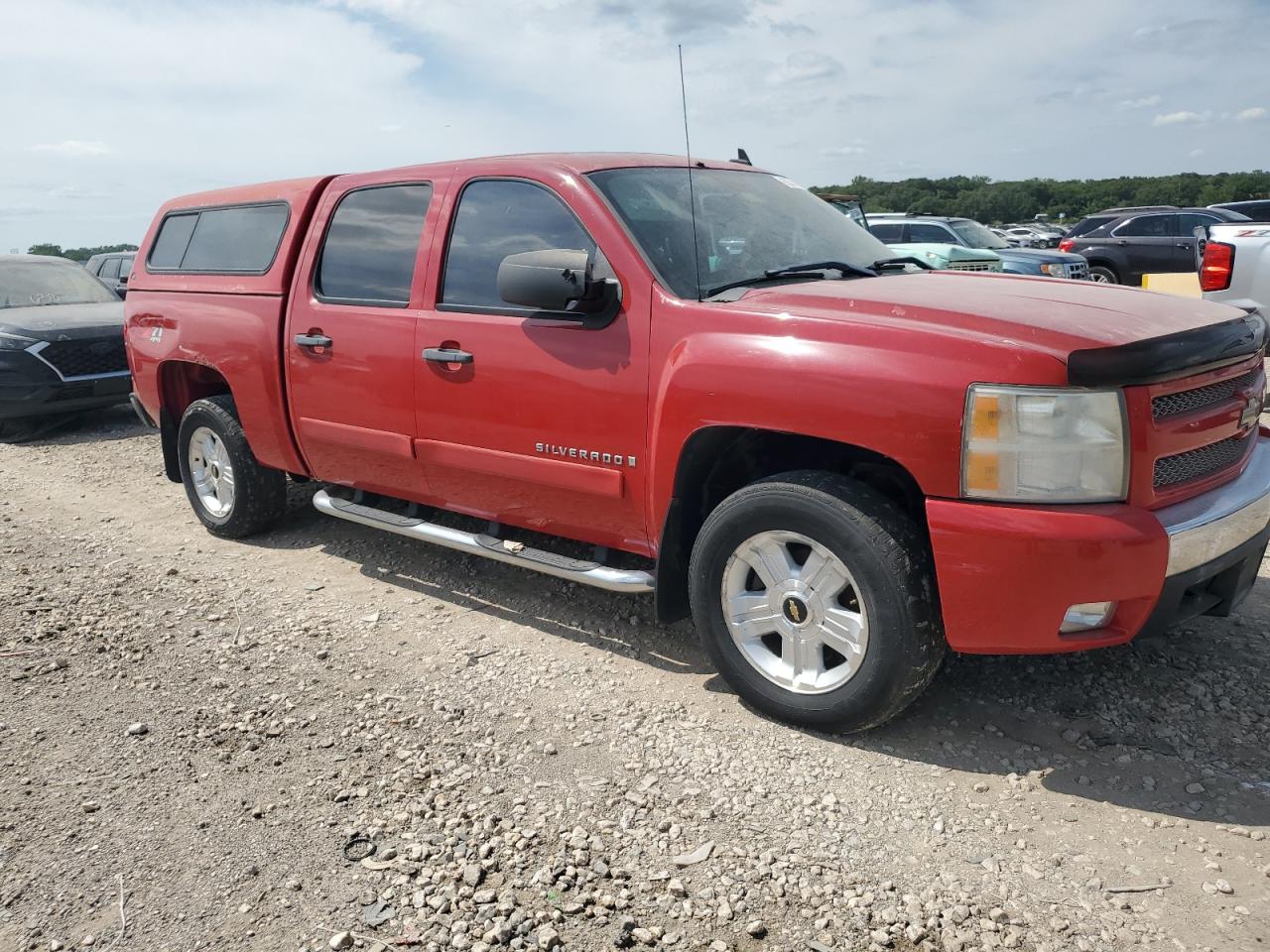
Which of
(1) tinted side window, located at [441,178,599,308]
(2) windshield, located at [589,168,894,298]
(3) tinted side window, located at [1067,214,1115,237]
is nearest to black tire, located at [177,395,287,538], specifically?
(1) tinted side window, located at [441,178,599,308]

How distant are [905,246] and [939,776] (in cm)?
1246

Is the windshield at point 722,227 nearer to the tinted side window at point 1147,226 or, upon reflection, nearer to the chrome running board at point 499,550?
the chrome running board at point 499,550

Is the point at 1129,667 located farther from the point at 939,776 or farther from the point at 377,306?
the point at 377,306

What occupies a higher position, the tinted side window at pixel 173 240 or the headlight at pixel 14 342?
the tinted side window at pixel 173 240

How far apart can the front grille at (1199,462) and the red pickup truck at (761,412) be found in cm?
2

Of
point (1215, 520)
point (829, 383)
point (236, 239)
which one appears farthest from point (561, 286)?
point (236, 239)

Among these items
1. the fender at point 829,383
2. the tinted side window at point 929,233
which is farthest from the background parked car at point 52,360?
the tinted side window at point 929,233

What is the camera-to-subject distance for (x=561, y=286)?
11.4ft

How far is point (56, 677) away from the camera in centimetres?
395

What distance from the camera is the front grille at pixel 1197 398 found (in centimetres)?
290

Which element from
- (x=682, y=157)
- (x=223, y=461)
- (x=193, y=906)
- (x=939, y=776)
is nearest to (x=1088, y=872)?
(x=939, y=776)

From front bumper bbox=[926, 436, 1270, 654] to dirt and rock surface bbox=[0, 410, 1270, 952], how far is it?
18.6 inches

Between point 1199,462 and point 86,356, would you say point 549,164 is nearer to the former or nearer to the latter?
point 1199,462

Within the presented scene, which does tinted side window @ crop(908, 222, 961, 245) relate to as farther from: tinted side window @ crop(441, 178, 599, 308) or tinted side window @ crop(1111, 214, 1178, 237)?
tinted side window @ crop(441, 178, 599, 308)
